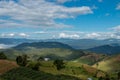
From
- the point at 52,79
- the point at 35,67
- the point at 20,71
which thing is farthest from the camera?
the point at 35,67

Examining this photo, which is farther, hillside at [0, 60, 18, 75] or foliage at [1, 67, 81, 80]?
hillside at [0, 60, 18, 75]

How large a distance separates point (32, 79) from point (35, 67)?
6795 centimetres

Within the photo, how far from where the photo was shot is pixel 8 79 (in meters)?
119

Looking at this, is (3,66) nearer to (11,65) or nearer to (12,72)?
(11,65)

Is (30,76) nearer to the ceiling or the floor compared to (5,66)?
nearer to the floor

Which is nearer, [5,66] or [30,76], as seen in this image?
[30,76]

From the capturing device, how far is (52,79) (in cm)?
10906

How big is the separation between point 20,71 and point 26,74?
32.9ft

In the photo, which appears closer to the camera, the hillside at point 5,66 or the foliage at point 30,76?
the foliage at point 30,76

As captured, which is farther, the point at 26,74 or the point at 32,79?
the point at 26,74

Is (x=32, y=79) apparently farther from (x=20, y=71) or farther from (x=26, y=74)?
(x=20, y=71)

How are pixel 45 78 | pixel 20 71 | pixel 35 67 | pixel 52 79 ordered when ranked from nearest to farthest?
1. pixel 52 79
2. pixel 45 78
3. pixel 20 71
4. pixel 35 67

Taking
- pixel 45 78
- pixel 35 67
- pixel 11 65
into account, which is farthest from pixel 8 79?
pixel 35 67

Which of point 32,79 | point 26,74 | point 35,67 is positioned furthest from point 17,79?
point 35,67
